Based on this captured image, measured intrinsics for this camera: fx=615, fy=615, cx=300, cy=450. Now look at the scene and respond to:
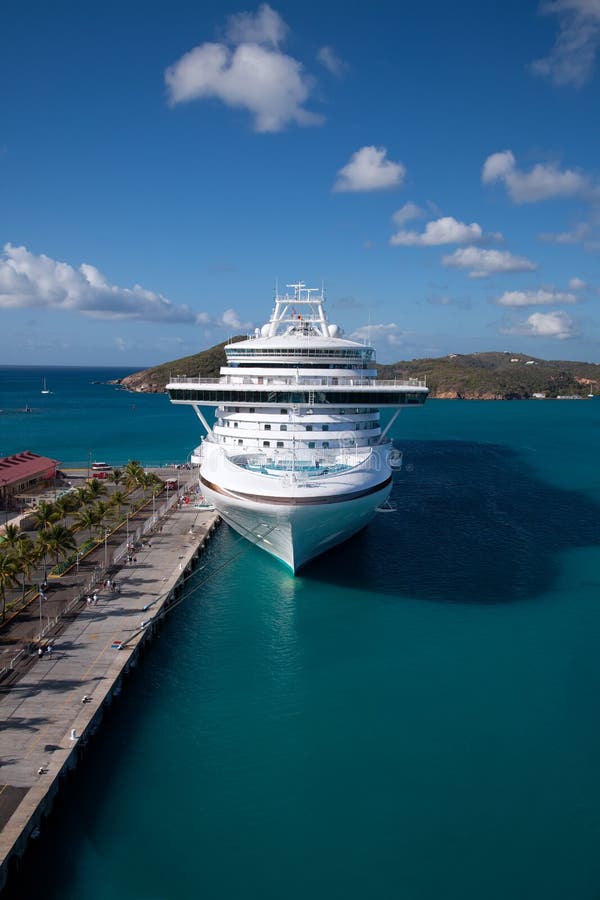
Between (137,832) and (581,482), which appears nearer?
(137,832)

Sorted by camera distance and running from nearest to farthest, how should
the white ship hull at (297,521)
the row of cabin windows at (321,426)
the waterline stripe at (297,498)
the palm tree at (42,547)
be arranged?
the waterline stripe at (297,498), the white ship hull at (297,521), the palm tree at (42,547), the row of cabin windows at (321,426)

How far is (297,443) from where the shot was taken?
32.1m

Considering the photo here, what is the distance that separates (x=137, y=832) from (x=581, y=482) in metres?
58.2

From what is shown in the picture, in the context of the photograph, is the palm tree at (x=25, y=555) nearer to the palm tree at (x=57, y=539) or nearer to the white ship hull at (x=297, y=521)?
the palm tree at (x=57, y=539)

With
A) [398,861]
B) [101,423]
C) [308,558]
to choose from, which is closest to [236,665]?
[308,558]

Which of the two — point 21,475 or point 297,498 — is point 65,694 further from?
point 21,475

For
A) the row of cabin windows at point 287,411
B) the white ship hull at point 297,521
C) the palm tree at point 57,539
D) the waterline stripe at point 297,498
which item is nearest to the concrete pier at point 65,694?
the palm tree at point 57,539

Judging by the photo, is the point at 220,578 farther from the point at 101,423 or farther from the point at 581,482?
the point at 101,423

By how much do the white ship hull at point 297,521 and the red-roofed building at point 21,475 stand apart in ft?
72.9

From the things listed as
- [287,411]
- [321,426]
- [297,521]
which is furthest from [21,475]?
[297,521]

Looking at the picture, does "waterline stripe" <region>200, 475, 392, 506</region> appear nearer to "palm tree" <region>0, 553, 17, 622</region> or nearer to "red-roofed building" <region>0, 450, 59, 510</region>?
"palm tree" <region>0, 553, 17, 622</region>

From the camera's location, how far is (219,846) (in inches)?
639

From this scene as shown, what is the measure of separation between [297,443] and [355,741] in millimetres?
15577

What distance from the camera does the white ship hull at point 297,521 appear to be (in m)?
27.4
